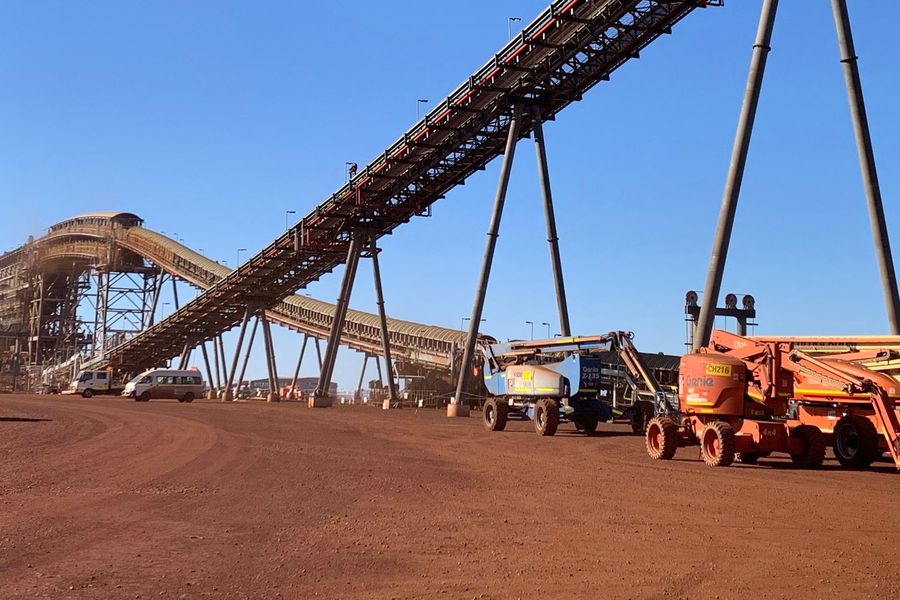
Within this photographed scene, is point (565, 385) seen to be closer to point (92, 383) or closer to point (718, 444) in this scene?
point (718, 444)

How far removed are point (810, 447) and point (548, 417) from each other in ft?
28.1

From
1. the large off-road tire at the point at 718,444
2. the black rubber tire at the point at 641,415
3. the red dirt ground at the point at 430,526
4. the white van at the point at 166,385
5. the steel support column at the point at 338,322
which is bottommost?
the red dirt ground at the point at 430,526

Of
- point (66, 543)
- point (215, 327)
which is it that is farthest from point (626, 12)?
point (215, 327)

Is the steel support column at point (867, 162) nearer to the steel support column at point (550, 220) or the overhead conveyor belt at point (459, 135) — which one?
the overhead conveyor belt at point (459, 135)

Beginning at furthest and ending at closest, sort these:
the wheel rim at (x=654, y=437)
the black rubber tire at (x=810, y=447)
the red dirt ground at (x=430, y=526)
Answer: the wheel rim at (x=654, y=437) → the black rubber tire at (x=810, y=447) → the red dirt ground at (x=430, y=526)

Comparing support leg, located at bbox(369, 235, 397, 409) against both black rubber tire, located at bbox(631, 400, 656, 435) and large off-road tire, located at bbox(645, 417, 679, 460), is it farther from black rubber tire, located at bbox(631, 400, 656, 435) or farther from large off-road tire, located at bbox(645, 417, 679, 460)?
large off-road tire, located at bbox(645, 417, 679, 460)

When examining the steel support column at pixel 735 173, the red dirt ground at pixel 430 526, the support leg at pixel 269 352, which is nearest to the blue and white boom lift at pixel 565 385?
the steel support column at pixel 735 173

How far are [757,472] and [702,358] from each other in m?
3.06

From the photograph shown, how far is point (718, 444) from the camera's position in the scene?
55.1 feet

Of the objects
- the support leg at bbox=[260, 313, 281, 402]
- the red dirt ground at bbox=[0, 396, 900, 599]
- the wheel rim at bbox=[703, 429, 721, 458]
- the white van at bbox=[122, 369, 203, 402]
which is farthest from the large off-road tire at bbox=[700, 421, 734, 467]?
the support leg at bbox=[260, 313, 281, 402]

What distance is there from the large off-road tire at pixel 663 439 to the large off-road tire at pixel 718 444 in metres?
0.77

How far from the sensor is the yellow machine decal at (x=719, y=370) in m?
17.8

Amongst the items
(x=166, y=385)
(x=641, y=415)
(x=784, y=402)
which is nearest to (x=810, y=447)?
(x=784, y=402)

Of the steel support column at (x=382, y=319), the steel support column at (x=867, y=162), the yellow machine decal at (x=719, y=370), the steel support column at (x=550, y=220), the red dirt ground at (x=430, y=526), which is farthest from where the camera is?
the steel support column at (x=382, y=319)
